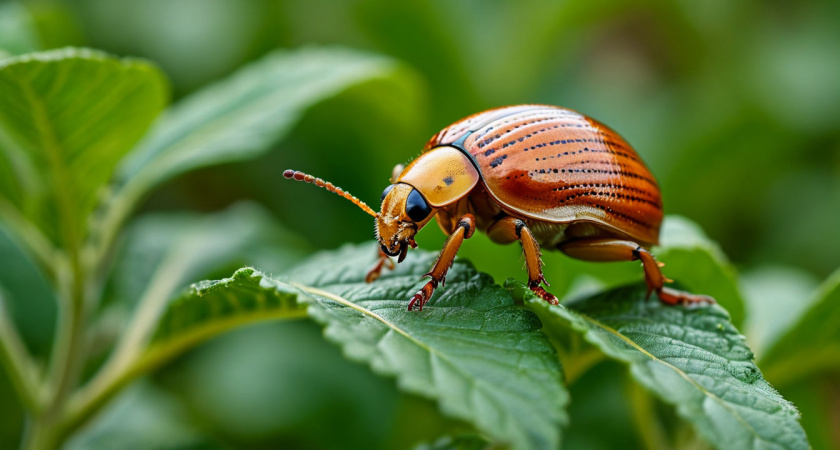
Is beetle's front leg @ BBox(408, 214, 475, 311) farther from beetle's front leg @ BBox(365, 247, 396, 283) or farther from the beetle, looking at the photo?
beetle's front leg @ BBox(365, 247, 396, 283)

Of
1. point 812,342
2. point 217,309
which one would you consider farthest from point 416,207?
point 812,342

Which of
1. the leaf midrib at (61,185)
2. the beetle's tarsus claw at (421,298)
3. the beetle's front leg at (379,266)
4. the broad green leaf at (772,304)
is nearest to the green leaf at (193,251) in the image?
the leaf midrib at (61,185)

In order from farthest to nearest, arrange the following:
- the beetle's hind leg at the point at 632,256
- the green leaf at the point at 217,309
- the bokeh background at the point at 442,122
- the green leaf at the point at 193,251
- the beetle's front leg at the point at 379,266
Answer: the bokeh background at the point at 442,122
the green leaf at the point at 193,251
the beetle's hind leg at the point at 632,256
the beetle's front leg at the point at 379,266
the green leaf at the point at 217,309

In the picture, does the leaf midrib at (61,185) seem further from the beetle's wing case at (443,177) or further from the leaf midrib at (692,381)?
the leaf midrib at (692,381)

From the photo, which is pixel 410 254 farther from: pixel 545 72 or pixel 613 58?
pixel 613 58

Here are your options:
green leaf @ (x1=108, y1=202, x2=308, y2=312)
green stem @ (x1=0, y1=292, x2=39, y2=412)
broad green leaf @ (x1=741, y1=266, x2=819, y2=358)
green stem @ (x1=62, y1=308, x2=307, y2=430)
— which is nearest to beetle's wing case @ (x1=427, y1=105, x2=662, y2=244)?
broad green leaf @ (x1=741, y1=266, x2=819, y2=358)

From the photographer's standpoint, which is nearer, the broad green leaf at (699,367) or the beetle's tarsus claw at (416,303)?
the broad green leaf at (699,367)

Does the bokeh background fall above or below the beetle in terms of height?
below

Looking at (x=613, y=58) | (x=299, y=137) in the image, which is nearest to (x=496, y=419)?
(x=299, y=137)
